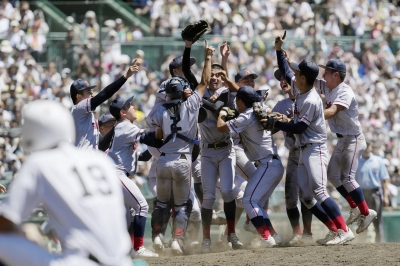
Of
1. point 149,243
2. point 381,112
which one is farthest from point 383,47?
point 149,243

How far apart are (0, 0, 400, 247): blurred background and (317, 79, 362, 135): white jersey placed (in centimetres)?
340

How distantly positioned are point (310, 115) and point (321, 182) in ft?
2.35

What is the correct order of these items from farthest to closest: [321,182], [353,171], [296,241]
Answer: [296,241] < [353,171] < [321,182]

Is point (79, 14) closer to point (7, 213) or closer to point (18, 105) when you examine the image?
point (18, 105)

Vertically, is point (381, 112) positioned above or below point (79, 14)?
below

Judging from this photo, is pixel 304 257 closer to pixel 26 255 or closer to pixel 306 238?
pixel 306 238

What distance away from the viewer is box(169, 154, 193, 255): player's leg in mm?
8078

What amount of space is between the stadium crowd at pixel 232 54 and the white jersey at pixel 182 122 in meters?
4.37

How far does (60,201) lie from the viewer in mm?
3516

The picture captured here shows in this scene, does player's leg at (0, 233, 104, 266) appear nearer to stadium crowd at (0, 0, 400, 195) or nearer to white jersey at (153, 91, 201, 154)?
white jersey at (153, 91, 201, 154)

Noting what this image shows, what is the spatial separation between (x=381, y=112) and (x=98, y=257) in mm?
11646

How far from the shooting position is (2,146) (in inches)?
465

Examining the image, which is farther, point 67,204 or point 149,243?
point 149,243

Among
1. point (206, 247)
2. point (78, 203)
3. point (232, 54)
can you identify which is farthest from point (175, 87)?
point (232, 54)
